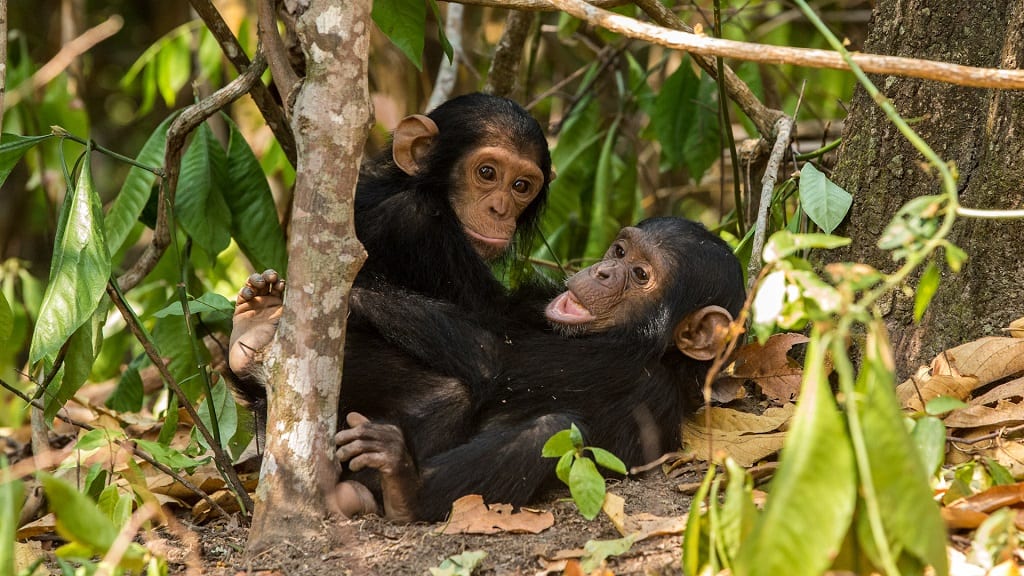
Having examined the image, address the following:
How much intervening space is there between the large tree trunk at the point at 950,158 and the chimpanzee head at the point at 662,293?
1.50ft

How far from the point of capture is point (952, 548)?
2527 mm

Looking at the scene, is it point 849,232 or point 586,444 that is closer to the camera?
point 586,444

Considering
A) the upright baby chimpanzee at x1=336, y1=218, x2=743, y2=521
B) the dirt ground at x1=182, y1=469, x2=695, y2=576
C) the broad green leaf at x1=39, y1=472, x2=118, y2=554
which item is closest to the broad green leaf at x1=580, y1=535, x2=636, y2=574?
the dirt ground at x1=182, y1=469, x2=695, y2=576

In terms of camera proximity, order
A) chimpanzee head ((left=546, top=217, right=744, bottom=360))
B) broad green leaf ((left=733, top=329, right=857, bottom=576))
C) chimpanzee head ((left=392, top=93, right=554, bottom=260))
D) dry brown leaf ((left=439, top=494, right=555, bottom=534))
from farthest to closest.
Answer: chimpanzee head ((left=392, top=93, right=554, bottom=260)), chimpanzee head ((left=546, top=217, right=744, bottom=360)), dry brown leaf ((left=439, top=494, right=555, bottom=534)), broad green leaf ((left=733, top=329, right=857, bottom=576))

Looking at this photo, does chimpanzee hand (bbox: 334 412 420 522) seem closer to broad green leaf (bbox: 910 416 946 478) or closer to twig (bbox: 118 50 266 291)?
twig (bbox: 118 50 266 291)

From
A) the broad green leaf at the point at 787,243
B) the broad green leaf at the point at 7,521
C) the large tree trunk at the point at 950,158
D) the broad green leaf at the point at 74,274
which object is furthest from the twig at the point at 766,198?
the broad green leaf at the point at 7,521

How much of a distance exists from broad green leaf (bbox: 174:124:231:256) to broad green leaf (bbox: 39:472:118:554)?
2506 millimetres

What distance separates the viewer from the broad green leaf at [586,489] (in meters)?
2.81

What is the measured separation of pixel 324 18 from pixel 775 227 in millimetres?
2371

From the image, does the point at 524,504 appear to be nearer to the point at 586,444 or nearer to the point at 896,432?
the point at 586,444

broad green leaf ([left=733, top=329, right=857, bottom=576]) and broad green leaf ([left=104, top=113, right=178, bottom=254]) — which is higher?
broad green leaf ([left=104, top=113, right=178, bottom=254])

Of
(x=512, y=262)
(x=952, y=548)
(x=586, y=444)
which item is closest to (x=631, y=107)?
(x=512, y=262)

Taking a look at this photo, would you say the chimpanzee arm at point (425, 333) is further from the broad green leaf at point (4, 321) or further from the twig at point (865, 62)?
the twig at point (865, 62)

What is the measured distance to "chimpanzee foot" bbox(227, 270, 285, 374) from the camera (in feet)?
12.0
